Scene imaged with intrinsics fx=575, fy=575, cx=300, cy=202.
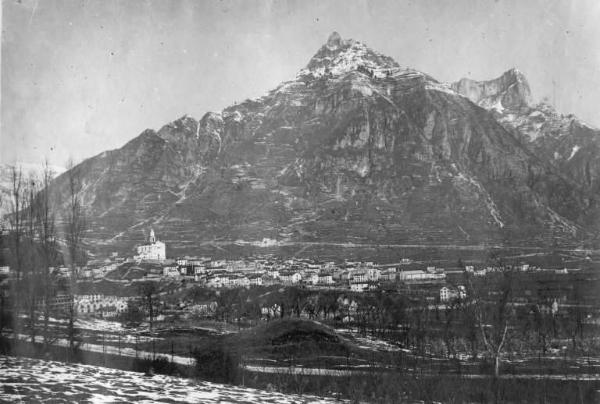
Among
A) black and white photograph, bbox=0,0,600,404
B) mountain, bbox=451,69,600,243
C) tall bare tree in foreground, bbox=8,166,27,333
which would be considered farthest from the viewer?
mountain, bbox=451,69,600,243

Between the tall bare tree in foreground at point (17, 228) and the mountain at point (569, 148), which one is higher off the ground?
the mountain at point (569, 148)

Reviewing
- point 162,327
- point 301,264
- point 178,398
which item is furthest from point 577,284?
point 178,398

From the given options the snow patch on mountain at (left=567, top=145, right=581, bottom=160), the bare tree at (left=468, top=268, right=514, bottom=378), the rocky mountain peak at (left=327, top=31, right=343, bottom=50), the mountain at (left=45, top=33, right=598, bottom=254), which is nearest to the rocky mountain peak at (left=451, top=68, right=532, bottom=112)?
the mountain at (left=45, top=33, right=598, bottom=254)

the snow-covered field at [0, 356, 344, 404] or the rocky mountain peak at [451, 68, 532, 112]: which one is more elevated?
the rocky mountain peak at [451, 68, 532, 112]

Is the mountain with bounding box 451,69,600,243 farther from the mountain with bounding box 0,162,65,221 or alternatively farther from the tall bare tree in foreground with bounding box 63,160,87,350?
the mountain with bounding box 0,162,65,221

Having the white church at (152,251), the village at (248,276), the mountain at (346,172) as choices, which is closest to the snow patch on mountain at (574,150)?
the mountain at (346,172)

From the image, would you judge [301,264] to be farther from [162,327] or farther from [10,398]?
[10,398]

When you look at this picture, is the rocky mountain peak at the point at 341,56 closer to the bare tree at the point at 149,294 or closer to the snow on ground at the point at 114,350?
the bare tree at the point at 149,294

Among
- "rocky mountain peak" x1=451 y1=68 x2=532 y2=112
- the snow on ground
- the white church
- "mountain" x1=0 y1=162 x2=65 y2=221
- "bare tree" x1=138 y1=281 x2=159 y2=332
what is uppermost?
"rocky mountain peak" x1=451 y1=68 x2=532 y2=112

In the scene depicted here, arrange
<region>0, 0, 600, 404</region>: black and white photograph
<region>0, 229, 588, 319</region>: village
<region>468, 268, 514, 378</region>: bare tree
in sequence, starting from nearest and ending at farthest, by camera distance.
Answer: <region>0, 0, 600, 404</region>: black and white photograph, <region>0, 229, 588, 319</region>: village, <region>468, 268, 514, 378</region>: bare tree
